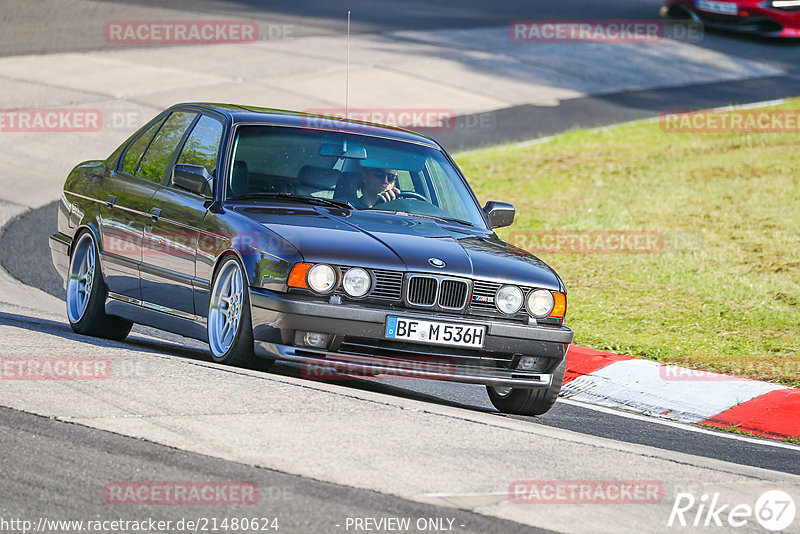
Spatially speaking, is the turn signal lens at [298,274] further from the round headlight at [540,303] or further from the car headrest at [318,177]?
the round headlight at [540,303]

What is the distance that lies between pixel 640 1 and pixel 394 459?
31405 mm

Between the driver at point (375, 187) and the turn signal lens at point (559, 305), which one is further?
the driver at point (375, 187)

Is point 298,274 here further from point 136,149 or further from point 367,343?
point 136,149

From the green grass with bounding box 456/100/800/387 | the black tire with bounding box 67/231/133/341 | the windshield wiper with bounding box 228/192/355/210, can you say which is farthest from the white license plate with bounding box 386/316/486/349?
the green grass with bounding box 456/100/800/387

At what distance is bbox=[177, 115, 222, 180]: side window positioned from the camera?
26.4 feet

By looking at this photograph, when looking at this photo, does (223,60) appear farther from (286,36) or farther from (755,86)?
(755,86)

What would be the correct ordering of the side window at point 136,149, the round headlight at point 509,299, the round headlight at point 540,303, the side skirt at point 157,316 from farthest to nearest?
the side window at point 136,149 → the side skirt at point 157,316 → the round headlight at point 540,303 → the round headlight at point 509,299

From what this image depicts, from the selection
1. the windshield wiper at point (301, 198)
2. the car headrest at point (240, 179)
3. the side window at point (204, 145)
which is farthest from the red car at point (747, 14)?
the car headrest at point (240, 179)

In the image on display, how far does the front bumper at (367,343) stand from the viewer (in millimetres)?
6824

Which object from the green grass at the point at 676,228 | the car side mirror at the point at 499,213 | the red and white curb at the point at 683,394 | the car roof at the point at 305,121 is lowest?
the red and white curb at the point at 683,394

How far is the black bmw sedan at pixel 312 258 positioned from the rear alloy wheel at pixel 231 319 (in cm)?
1

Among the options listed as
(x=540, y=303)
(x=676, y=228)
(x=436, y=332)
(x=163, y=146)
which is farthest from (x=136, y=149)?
(x=676, y=228)

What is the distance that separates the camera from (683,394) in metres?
8.94

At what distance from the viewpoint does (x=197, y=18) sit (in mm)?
26719
